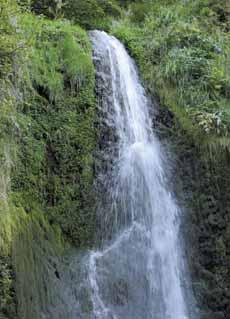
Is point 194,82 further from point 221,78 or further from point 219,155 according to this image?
point 219,155

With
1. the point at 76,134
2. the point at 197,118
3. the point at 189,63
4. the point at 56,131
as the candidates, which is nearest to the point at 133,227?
the point at 76,134

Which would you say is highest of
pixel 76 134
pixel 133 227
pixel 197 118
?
pixel 197 118

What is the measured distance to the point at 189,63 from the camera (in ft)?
26.5

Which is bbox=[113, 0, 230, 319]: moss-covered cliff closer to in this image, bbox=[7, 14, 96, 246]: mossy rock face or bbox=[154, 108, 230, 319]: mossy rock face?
bbox=[154, 108, 230, 319]: mossy rock face

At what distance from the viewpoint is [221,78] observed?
7.91m

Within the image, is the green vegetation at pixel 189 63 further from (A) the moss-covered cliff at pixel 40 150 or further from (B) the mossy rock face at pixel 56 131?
(B) the mossy rock face at pixel 56 131

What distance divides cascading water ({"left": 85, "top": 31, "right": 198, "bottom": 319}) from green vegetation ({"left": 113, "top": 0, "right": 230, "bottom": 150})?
0.66 meters

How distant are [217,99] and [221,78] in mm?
408

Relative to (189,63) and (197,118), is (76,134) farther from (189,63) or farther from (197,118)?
(189,63)

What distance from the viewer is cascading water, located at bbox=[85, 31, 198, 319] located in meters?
5.52

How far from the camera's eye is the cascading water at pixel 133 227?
5523 mm

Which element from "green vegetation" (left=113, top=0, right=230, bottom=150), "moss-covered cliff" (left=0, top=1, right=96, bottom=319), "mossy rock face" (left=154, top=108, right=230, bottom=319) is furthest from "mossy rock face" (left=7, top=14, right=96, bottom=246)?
"green vegetation" (left=113, top=0, right=230, bottom=150)

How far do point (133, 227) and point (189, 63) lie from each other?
3.32m

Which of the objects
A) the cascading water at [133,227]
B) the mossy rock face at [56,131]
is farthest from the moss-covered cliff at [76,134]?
the cascading water at [133,227]
